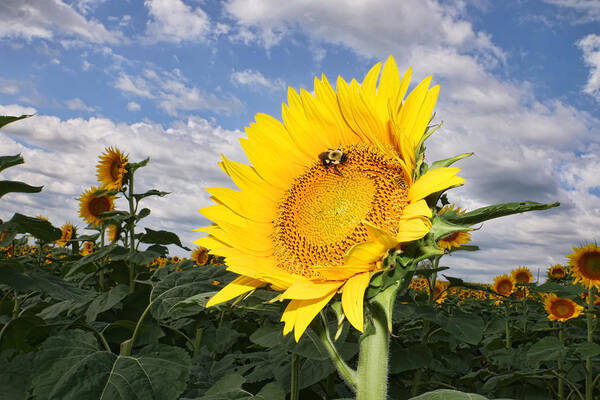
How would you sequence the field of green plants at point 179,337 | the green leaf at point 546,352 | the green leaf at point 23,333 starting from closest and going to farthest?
the field of green plants at point 179,337, the green leaf at point 23,333, the green leaf at point 546,352

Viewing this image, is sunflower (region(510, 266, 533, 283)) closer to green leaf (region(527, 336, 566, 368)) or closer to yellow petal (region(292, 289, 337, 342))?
green leaf (region(527, 336, 566, 368))

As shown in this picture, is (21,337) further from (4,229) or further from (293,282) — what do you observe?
(293,282)

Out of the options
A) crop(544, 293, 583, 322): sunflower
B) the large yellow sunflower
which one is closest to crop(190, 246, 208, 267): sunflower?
crop(544, 293, 583, 322): sunflower

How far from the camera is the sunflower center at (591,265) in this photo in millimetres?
5852

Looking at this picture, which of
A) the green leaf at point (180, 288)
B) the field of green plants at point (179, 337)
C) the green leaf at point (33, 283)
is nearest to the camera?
the field of green plants at point (179, 337)

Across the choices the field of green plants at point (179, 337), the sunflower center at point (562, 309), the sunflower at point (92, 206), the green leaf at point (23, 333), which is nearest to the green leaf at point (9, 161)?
the field of green plants at point (179, 337)

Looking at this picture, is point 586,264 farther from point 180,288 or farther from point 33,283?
point 33,283

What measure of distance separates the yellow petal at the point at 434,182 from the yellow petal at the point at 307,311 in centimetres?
33

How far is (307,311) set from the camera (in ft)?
4.12

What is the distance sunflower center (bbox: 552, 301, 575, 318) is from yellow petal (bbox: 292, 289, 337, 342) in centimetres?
629

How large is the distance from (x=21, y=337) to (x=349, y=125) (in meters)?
2.24

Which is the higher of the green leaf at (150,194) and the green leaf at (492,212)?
the green leaf at (150,194)

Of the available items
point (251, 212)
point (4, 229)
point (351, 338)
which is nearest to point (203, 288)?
point (251, 212)

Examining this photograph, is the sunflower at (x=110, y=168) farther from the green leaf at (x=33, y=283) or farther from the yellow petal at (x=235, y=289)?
the yellow petal at (x=235, y=289)
